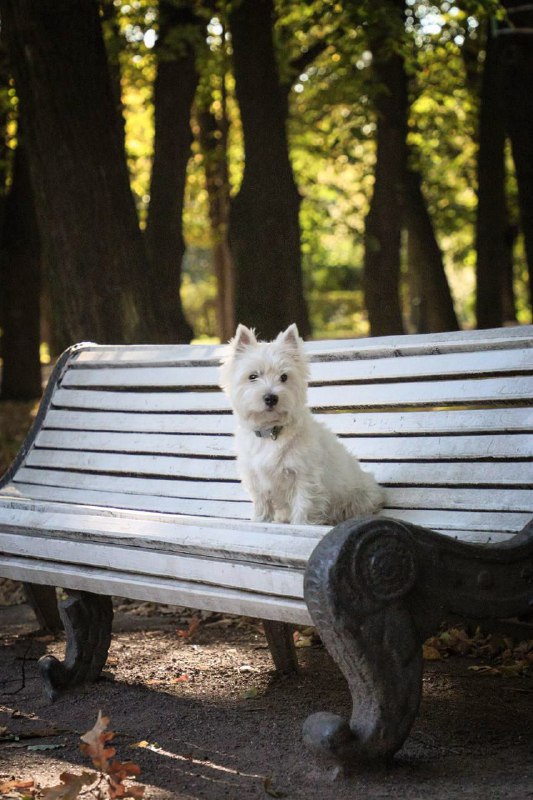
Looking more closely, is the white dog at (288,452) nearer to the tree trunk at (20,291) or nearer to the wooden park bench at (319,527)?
the wooden park bench at (319,527)

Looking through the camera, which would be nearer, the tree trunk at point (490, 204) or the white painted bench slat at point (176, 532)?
the white painted bench slat at point (176, 532)

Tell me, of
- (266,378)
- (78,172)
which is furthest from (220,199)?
(266,378)

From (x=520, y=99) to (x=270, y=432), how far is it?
25.3 feet

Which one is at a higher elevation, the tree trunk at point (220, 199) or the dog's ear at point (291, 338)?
the tree trunk at point (220, 199)

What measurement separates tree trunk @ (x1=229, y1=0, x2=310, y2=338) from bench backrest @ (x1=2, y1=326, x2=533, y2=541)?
4.54 metres

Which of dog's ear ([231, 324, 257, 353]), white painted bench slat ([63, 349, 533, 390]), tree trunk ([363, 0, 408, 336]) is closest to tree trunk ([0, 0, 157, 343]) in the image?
white painted bench slat ([63, 349, 533, 390])

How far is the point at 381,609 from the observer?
3.35 metres

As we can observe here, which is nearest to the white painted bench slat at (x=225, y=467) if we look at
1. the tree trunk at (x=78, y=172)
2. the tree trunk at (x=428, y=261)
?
the tree trunk at (x=78, y=172)

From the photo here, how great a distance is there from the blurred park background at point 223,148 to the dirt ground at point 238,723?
130 inches

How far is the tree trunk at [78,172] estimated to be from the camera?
818 centimetres

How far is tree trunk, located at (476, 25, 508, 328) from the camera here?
1608cm

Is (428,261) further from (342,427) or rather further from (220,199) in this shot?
(342,427)

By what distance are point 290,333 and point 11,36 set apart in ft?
16.5

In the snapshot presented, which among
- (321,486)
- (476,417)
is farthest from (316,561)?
(476,417)
